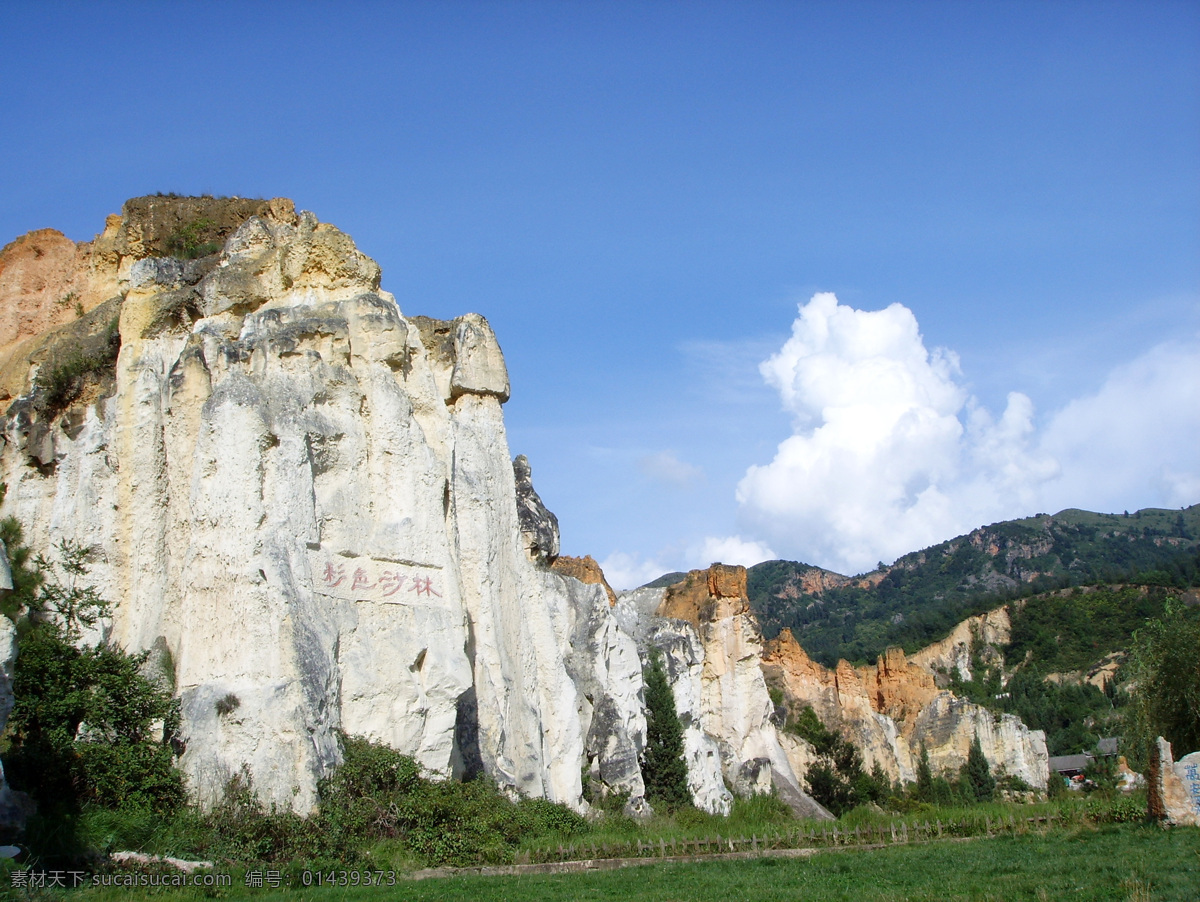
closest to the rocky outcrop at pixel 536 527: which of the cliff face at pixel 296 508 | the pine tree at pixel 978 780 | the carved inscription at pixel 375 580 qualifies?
the cliff face at pixel 296 508

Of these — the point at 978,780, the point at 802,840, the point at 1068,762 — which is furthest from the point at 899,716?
the point at 802,840

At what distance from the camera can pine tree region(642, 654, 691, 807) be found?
3609cm

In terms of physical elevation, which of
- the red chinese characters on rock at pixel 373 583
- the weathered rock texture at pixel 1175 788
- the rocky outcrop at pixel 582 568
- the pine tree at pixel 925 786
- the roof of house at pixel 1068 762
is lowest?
the roof of house at pixel 1068 762

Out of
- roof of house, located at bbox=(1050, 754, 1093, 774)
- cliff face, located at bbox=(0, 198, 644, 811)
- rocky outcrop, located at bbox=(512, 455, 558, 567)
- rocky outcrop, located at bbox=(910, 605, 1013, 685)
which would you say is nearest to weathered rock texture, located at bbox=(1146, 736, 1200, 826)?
cliff face, located at bbox=(0, 198, 644, 811)

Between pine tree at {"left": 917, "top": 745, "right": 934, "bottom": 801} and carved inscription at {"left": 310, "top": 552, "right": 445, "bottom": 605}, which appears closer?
carved inscription at {"left": 310, "top": 552, "right": 445, "bottom": 605}

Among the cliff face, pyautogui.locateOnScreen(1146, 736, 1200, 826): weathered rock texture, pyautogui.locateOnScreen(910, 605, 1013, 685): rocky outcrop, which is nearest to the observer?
pyautogui.locateOnScreen(1146, 736, 1200, 826): weathered rock texture

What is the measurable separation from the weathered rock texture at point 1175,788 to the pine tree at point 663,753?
16.9 meters

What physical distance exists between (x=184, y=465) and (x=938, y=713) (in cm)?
6200

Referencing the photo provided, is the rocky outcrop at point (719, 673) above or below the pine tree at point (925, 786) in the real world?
above

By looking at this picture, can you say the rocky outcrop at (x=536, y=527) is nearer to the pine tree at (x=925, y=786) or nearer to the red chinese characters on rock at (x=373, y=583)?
the red chinese characters on rock at (x=373, y=583)

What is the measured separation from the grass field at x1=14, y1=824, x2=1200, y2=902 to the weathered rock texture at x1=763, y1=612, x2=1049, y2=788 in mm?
40356

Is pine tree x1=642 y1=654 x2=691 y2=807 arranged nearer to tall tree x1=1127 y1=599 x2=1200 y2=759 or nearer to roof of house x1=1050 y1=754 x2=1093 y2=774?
tall tree x1=1127 y1=599 x2=1200 y2=759

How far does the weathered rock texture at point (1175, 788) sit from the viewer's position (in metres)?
20.9

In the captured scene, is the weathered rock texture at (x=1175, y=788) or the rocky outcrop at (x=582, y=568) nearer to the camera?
the weathered rock texture at (x=1175, y=788)
